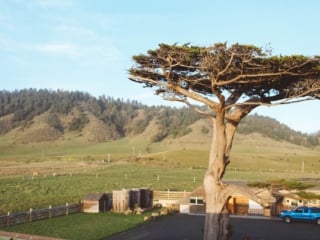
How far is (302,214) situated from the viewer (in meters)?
41.1

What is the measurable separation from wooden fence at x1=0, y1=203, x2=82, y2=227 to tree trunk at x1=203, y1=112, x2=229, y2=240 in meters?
18.6

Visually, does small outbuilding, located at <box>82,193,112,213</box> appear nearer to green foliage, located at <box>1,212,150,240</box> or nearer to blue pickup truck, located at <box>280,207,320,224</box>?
green foliage, located at <box>1,212,150,240</box>

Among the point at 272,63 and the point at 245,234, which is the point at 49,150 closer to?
the point at 245,234

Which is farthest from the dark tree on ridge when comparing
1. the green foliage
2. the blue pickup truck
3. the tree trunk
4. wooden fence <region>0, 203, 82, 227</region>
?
the blue pickup truck

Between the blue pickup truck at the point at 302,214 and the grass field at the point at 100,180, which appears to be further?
the blue pickup truck at the point at 302,214

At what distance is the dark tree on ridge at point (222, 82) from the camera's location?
18062 mm

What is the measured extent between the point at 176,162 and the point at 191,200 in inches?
2904

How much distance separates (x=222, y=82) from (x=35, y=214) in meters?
23.9

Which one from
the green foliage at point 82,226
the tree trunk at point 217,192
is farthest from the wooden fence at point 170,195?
the tree trunk at point 217,192

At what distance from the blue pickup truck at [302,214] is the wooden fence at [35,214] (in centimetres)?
1895

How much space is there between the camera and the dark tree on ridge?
18062mm

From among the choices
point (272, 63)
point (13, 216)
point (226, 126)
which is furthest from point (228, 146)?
point (13, 216)

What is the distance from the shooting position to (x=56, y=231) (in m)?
32.7

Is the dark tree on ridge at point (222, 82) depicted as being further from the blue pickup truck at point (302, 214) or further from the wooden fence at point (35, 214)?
the blue pickup truck at point (302, 214)
